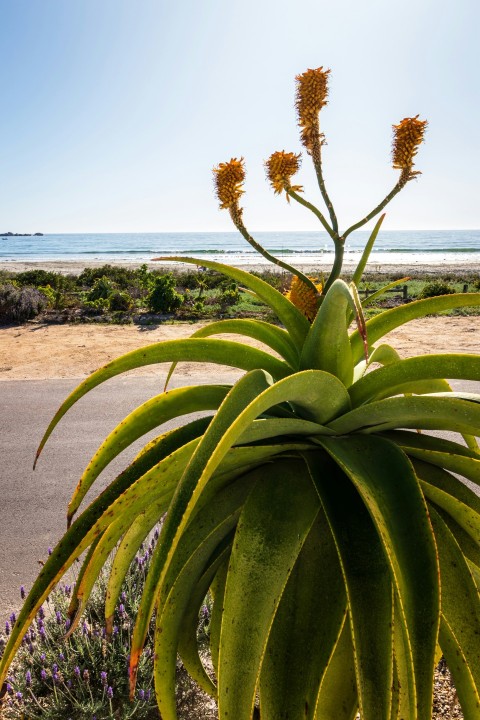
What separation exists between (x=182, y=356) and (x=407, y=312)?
54cm

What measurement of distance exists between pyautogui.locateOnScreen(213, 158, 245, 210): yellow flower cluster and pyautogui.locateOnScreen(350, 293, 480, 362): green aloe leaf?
42 cm

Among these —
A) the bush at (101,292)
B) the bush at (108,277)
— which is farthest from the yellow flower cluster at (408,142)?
the bush at (108,277)

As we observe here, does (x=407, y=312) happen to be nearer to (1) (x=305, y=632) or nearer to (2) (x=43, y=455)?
(1) (x=305, y=632)

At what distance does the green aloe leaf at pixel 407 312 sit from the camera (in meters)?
1.07

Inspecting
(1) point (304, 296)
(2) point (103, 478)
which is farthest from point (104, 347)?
(1) point (304, 296)

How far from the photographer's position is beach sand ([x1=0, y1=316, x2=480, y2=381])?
28.8 ft

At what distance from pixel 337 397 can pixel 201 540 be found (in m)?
0.37

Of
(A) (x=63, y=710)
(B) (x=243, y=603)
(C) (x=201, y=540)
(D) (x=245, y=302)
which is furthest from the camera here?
(D) (x=245, y=302)

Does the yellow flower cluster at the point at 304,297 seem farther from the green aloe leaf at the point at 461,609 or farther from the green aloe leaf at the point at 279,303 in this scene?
the green aloe leaf at the point at 461,609

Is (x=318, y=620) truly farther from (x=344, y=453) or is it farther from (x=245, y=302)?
(x=245, y=302)

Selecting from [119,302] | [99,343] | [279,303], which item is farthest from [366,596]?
[119,302]

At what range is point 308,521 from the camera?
2.83 feet

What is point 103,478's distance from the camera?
4789 mm

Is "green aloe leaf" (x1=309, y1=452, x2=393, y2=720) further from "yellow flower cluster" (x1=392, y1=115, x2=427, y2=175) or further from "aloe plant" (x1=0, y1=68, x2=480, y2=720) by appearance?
"yellow flower cluster" (x1=392, y1=115, x2=427, y2=175)
